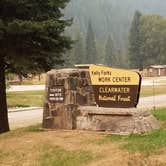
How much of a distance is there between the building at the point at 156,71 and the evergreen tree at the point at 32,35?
85195mm

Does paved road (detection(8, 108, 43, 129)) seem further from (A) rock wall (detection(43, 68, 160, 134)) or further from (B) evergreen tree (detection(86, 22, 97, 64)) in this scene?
(B) evergreen tree (detection(86, 22, 97, 64))

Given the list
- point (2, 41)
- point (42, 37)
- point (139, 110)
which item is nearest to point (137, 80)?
point (139, 110)

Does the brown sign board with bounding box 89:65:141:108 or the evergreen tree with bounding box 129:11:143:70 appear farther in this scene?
the evergreen tree with bounding box 129:11:143:70

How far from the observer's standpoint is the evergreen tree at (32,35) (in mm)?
13272

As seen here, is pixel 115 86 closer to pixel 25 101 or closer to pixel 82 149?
pixel 82 149

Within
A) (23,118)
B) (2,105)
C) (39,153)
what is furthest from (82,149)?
(23,118)

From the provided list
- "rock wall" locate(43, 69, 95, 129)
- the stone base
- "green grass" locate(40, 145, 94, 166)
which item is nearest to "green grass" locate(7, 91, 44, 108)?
"rock wall" locate(43, 69, 95, 129)

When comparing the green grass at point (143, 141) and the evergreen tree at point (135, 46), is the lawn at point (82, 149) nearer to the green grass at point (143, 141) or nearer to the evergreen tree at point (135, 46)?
the green grass at point (143, 141)

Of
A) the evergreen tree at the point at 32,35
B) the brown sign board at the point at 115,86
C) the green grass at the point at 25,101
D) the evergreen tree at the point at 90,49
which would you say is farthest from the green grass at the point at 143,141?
the evergreen tree at the point at 90,49

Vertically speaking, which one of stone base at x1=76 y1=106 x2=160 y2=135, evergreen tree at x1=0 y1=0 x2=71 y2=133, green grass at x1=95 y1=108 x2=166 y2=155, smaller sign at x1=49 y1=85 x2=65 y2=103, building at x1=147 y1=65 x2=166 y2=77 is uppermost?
evergreen tree at x1=0 y1=0 x2=71 y2=133

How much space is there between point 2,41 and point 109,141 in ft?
15.5

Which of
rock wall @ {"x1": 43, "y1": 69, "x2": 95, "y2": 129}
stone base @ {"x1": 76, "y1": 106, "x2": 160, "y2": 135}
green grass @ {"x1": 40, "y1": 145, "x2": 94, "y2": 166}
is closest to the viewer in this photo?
green grass @ {"x1": 40, "y1": 145, "x2": 94, "y2": 166}

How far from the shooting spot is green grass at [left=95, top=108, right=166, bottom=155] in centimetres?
944

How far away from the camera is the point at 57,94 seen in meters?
13.1
